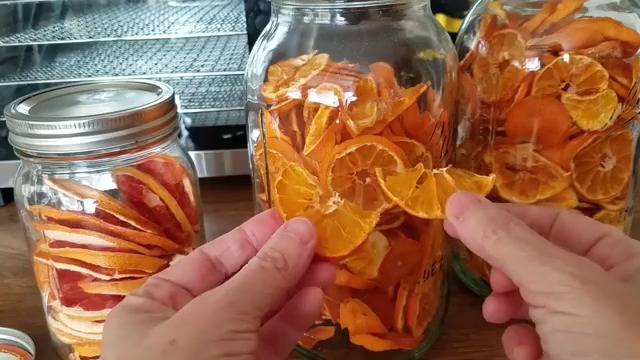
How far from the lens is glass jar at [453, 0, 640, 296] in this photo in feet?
1.75

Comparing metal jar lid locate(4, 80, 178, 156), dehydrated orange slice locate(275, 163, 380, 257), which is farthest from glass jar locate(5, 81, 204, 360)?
dehydrated orange slice locate(275, 163, 380, 257)

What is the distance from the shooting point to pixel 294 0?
493 mm

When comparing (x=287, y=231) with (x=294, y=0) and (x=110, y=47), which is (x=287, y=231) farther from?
(x=110, y=47)

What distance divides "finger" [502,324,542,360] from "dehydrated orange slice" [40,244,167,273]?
29 cm

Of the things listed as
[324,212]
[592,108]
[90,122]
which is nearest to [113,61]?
[90,122]

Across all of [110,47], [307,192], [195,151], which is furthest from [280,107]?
[110,47]

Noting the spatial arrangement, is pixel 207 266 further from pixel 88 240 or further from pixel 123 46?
pixel 123 46

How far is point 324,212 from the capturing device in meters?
0.48

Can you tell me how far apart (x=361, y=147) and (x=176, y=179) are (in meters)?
0.18

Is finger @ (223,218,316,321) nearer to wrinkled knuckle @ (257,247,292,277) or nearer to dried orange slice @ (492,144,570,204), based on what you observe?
wrinkled knuckle @ (257,247,292,277)

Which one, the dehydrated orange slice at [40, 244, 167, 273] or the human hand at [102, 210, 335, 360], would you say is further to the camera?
the dehydrated orange slice at [40, 244, 167, 273]

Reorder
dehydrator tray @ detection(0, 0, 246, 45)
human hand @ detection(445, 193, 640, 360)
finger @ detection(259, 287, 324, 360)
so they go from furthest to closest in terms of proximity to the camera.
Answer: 1. dehydrator tray @ detection(0, 0, 246, 45)
2. finger @ detection(259, 287, 324, 360)
3. human hand @ detection(445, 193, 640, 360)

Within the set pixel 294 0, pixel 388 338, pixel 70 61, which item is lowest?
pixel 388 338

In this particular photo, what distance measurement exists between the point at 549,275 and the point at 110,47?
2.14 ft
